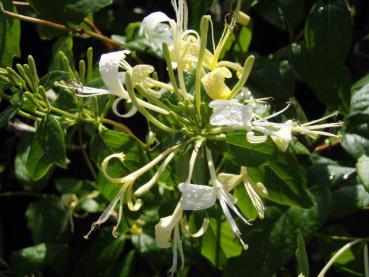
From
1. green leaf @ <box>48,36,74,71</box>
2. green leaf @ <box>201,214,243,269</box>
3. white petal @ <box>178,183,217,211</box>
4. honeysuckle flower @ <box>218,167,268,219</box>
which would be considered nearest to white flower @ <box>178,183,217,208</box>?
white petal @ <box>178,183,217,211</box>

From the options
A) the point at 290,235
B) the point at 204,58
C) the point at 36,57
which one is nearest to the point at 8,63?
the point at 204,58

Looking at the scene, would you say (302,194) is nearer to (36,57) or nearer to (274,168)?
(274,168)

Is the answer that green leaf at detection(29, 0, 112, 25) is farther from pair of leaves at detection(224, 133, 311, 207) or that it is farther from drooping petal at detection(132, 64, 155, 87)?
pair of leaves at detection(224, 133, 311, 207)

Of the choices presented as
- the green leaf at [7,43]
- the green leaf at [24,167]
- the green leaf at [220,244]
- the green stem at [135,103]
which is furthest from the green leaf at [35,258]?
the green stem at [135,103]

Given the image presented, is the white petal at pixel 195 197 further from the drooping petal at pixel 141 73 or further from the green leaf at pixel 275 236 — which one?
the green leaf at pixel 275 236

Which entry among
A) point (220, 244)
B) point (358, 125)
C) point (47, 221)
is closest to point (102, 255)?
point (47, 221)

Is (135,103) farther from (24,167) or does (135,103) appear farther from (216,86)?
(24,167)
